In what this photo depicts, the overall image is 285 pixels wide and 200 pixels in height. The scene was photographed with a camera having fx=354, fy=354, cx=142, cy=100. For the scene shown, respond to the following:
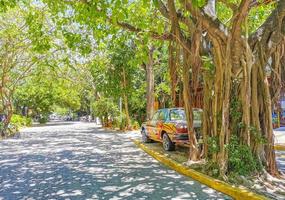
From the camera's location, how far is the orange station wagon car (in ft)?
36.9

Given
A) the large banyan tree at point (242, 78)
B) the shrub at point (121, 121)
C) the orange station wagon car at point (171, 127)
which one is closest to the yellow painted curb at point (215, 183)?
the large banyan tree at point (242, 78)

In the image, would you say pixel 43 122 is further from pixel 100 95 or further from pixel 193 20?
pixel 193 20

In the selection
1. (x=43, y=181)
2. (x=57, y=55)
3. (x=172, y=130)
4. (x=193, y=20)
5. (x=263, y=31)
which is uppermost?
(x=57, y=55)

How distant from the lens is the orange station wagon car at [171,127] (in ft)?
36.9

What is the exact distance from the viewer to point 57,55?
24.6m

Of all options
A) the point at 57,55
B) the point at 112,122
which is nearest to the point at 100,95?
the point at 112,122

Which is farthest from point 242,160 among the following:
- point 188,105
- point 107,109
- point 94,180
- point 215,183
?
point 107,109

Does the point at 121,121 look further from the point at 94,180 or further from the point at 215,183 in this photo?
the point at 215,183

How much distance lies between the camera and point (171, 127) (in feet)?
38.7

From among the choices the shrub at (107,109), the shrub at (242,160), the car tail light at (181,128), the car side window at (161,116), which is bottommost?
the shrub at (242,160)

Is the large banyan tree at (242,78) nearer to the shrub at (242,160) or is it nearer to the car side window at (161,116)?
the shrub at (242,160)

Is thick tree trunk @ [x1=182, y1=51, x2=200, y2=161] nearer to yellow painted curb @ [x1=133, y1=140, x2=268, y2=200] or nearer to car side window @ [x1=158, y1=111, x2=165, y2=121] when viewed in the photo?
yellow painted curb @ [x1=133, y1=140, x2=268, y2=200]

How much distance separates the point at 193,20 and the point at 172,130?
4466 mm

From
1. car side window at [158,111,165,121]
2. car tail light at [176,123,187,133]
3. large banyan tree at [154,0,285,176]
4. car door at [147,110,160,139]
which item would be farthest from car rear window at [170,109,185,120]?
large banyan tree at [154,0,285,176]
